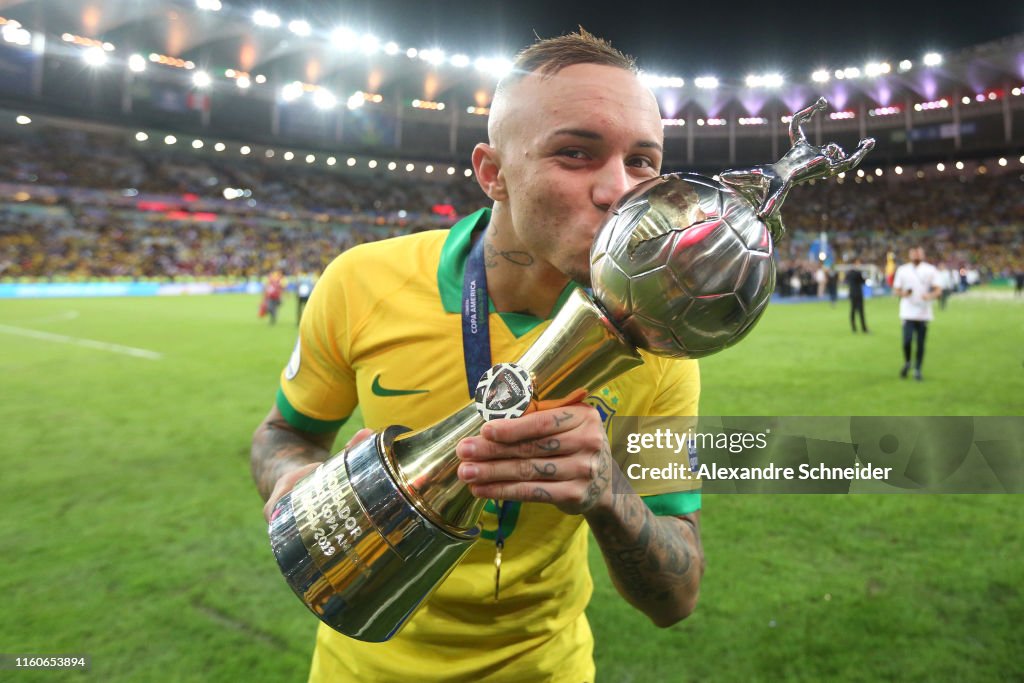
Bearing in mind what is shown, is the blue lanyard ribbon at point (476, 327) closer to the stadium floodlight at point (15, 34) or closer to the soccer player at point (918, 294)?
the soccer player at point (918, 294)

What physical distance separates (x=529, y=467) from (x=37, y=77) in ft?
153

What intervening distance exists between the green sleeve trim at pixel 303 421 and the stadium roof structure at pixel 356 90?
1203 inches

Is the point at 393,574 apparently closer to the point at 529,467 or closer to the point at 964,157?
the point at 529,467

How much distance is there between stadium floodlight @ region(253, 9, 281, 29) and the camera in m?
32.5

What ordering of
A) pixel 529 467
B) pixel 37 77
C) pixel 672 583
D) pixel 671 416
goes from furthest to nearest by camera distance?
pixel 37 77, pixel 671 416, pixel 672 583, pixel 529 467

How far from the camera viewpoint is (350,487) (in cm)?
89

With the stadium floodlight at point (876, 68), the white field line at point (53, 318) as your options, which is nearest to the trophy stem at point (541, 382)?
the white field line at point (53, 318)

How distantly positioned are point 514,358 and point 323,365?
514 millimetres

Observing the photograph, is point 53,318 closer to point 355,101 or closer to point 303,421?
point 303,421

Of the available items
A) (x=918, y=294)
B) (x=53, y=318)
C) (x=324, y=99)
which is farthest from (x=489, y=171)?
(x=324, y=99)

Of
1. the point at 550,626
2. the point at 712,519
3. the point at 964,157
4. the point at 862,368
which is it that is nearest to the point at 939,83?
the point at 964,157

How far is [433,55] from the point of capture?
1422 inches

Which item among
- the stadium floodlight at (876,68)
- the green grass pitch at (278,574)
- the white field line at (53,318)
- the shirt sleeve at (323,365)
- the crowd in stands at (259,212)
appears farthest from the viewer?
the stadium floodlight at (876,68)

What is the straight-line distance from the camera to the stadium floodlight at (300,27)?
3369cm
